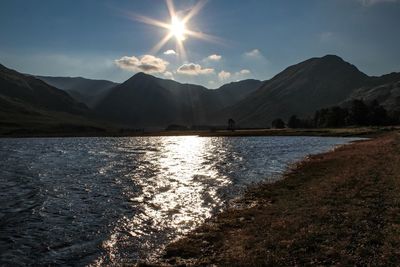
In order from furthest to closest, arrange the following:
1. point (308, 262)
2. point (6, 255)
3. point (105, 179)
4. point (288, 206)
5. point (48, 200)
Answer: point (105, 179), point (48, 200), point (288, 206), point (6, 255), point (308, 262)

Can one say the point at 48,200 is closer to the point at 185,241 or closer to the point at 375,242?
the point at 185,241

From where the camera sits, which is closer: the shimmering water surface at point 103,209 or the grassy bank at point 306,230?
the grassy bank at point 306,230

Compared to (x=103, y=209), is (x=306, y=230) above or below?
above

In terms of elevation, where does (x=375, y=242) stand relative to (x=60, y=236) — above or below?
above

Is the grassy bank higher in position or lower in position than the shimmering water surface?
higher

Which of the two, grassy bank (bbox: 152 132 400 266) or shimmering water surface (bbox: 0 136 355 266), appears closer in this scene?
grassy bank (bbox: 152 132 400 266)

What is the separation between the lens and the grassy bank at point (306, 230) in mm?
17922

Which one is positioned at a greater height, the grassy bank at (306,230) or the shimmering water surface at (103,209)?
the grassy bank at (306,230)

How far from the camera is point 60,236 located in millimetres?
24766

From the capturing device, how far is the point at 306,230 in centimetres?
2189

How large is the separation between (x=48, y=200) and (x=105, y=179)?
46.8 ft

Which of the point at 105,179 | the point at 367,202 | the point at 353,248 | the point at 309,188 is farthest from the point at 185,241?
the point at 105,179

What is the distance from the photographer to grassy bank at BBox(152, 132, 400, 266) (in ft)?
58.8

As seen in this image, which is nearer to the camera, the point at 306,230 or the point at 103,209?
the point at 306,230
